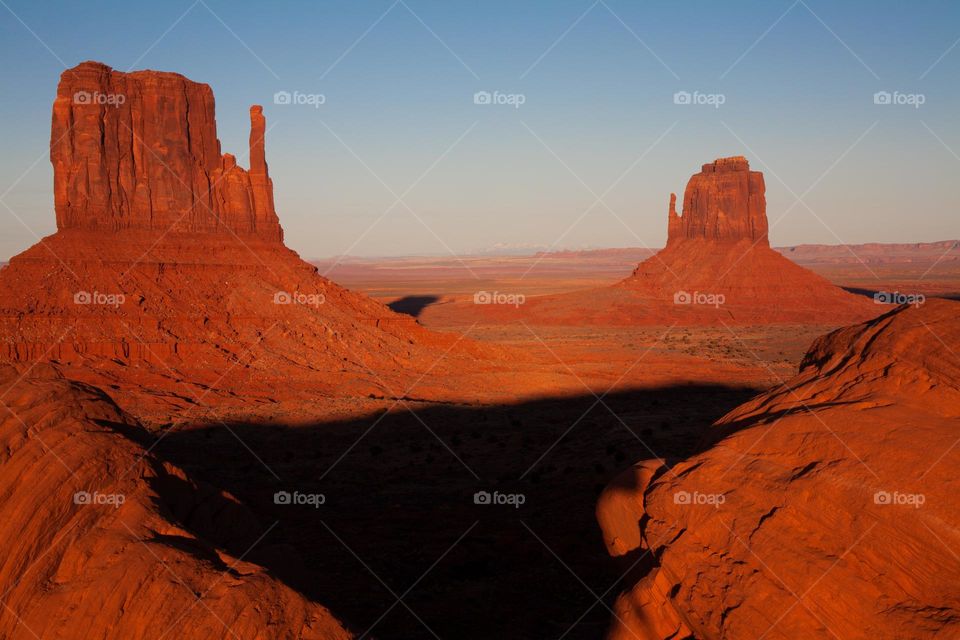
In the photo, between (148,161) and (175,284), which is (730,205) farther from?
(175,284)

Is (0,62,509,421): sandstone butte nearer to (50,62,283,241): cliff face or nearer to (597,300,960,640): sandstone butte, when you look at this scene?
(50,62,283,241): cliff face

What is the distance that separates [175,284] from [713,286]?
231 ft

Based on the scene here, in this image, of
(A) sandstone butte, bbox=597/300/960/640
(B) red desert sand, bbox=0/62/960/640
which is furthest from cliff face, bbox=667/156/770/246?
(A) sandstone butte, bbox=597/300/960/640

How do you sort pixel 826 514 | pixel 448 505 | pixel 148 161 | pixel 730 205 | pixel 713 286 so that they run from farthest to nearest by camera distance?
pixel 730 205, pixel 713 286, pixel 148 161, pixel 448 505, pixel 826 514

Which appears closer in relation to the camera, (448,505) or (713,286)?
(448,505)

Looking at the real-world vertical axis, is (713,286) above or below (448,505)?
above

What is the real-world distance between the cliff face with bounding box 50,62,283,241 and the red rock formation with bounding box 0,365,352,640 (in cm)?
3634

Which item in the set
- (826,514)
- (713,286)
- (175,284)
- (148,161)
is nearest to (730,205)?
(713,286)

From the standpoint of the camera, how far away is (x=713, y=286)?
299 feet

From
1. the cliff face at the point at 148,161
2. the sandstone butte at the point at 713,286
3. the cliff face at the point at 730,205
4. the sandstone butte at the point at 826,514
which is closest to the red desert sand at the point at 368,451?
the sandstone butte at the point at 826,514

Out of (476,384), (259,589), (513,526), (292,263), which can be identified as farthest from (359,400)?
(259,589)

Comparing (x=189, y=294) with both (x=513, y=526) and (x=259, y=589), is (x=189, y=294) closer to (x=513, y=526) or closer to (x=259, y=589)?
(x=513, y=526)

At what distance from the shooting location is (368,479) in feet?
71.1

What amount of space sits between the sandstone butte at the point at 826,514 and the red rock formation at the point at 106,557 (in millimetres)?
3820
